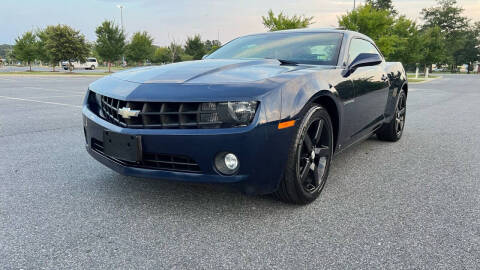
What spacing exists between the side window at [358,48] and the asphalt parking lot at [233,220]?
1124 mm

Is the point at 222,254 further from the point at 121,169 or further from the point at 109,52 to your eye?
the point at 109,52

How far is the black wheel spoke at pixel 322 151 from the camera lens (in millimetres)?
2729

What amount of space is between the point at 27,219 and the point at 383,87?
3678 mm

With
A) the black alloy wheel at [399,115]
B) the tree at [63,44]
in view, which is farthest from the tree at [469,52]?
the black alloy wheel at [399,115]

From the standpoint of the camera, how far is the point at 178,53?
6334cm

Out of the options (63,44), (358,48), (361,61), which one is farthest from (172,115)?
(63,44)

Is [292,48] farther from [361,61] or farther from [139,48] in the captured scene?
[139,48]

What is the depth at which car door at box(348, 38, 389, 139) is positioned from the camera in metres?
3.32

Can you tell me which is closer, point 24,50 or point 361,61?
point 361,61

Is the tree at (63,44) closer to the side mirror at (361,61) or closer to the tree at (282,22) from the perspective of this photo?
the tree at (282,22)

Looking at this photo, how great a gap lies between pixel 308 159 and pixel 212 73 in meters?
0.93

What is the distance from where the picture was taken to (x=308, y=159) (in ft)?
8.55

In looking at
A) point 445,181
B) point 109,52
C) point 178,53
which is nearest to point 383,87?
point 445,181

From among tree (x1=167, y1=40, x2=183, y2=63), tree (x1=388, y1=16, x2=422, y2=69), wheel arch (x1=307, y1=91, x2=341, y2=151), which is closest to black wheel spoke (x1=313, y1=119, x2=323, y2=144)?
wheel arch (x1=307, y1=91, x2=341, y2=151)
